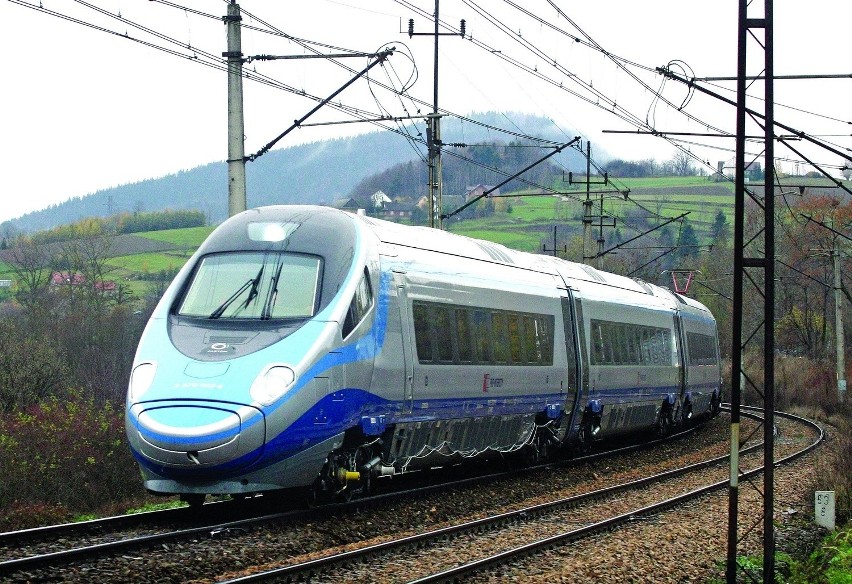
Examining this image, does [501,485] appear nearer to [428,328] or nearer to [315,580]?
[428,328]

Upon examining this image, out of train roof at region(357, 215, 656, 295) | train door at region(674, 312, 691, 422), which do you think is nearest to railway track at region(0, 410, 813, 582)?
train roof at region(357, 215, 656, 295)

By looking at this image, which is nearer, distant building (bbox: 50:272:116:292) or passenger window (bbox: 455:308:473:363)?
passenger window (bbox: 455:308:473:363)

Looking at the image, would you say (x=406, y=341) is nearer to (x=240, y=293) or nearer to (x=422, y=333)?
(x=422, y=333)

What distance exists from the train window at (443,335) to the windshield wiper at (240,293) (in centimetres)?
311

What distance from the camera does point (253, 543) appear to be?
463 inches

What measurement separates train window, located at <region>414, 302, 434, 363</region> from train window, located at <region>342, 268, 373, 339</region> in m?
1.38

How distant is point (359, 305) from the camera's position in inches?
552

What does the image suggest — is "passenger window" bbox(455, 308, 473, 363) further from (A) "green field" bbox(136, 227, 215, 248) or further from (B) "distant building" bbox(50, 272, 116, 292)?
(A) "green field" bbox(136, 227, 215, 248)

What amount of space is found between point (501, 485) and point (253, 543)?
7634 mm

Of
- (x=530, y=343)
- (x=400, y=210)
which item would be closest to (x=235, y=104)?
(x=530, y=343)

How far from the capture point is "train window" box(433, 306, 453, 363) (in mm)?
16250

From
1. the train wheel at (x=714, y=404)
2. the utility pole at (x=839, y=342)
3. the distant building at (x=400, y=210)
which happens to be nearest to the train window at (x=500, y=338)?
the train wheel at (x=714, y=404)

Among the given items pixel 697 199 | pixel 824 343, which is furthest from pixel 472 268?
pixel 697 199

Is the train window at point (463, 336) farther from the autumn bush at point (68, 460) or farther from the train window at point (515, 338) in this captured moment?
the autumn bush at point (68, 460)
